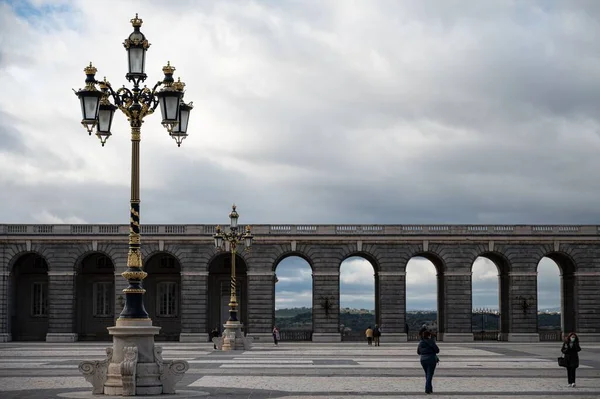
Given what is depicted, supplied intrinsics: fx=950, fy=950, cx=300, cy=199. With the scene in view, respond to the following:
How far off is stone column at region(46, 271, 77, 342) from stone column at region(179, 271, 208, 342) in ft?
24.8

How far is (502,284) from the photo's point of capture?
68.9 m

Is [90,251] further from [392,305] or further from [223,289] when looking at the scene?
[392,305]

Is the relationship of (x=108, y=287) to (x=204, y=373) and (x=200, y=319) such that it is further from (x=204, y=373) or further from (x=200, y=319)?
(x=204, y=373)

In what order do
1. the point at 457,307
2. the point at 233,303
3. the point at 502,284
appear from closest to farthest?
the point at 233,303 → the point at 457,307 → the point at 502,284

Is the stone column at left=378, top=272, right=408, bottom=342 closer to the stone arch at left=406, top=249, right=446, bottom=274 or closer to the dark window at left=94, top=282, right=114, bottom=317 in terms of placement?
the stone arch at left=406, top=249, right=446, bottom=274

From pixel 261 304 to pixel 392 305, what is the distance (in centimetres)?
910

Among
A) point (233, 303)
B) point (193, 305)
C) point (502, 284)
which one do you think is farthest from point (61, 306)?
point (502, 284)

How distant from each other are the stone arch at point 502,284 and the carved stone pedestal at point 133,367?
4902cm

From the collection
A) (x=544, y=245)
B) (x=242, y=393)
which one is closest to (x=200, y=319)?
(x=544, y=245)

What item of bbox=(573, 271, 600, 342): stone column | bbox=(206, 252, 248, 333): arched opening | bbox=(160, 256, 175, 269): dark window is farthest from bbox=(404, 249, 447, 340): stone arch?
bbox=(160, 256, 175, 269): dark window

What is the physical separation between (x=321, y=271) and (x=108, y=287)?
16169mm

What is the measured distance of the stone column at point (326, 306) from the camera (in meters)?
65.3

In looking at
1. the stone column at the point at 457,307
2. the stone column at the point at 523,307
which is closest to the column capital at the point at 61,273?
the stone column at the point at 457,307

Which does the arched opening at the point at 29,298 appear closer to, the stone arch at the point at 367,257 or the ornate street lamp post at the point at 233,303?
the stone arch at the point at 367,257
